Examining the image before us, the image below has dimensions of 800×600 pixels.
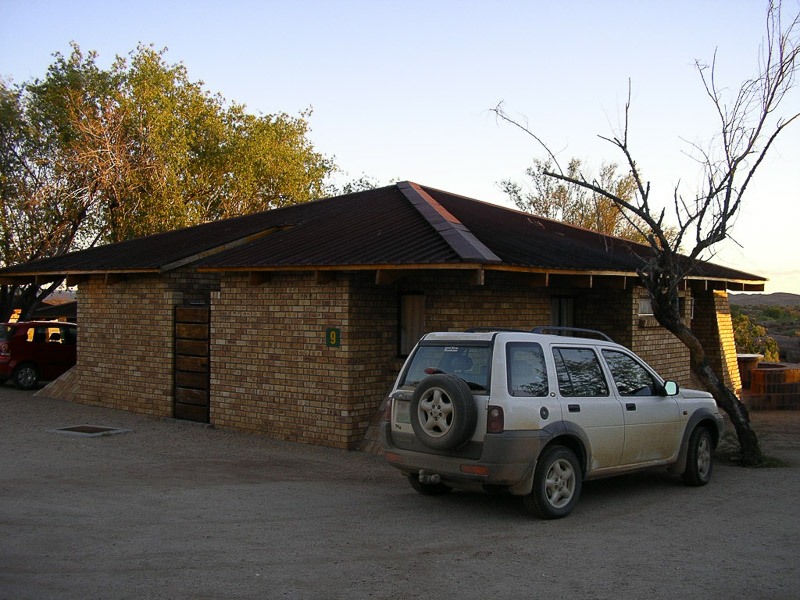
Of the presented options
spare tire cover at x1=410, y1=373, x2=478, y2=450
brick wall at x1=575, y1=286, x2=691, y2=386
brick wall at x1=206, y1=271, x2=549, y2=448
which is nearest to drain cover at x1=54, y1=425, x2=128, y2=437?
brick wall at x1=206, y1=271, x2=549, y2=448

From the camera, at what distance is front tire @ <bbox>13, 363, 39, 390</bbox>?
19156 millimetres

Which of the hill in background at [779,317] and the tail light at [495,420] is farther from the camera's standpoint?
the hill in background at [779,317]

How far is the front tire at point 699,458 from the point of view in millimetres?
9516

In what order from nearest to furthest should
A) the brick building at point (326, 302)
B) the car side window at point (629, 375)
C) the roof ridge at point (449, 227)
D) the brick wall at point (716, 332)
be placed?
the car side window at point (629, 375), the roof ridge at point (449, 227), the brick building at point (326, 302), the brick wall at point (716, 332)

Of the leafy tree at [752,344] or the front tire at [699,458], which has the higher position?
the leafy tree at [752,344]

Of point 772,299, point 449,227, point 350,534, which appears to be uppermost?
point 772,299

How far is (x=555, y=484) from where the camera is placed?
7.96 meters

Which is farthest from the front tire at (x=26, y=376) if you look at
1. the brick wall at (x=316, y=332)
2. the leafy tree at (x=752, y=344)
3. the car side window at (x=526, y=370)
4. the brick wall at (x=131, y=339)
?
the leafy tree at (x=752, y=344)

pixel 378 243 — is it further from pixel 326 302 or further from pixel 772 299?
pixel 772 299

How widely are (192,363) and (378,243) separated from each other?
455 cm

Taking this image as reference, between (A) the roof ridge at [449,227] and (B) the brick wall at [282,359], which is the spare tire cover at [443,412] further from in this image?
(B) the brick wall at [282,359]

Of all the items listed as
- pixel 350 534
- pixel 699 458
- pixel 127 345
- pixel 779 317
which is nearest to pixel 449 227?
pixel 699 458

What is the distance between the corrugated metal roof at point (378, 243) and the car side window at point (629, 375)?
202 centimetres

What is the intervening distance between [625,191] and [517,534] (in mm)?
33914
